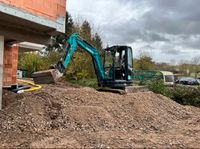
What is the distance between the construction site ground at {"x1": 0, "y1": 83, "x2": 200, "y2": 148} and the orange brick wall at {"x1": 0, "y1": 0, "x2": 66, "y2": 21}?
8.61 ft

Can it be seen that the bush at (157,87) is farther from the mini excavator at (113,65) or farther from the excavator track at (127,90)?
the mini excavator at (113,65)

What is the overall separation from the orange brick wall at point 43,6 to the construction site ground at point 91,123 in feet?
8.61

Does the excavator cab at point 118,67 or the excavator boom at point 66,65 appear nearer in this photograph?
the excavator boom at point 66,65

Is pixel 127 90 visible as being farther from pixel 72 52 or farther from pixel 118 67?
pixel 72 52

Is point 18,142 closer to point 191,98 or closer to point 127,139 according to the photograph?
point 127,139

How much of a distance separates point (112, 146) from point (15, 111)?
310 centimetres

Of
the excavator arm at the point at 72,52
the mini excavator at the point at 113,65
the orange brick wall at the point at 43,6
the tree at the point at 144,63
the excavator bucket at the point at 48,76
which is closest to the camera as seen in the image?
the orange brick wall at the point at 43,6

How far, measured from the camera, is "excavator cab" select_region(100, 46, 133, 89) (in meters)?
13.7

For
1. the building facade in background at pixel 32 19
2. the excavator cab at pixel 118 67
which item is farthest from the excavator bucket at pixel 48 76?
the excavator cab at pixel 118 67

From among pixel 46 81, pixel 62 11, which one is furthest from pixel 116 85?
pixel 62 11

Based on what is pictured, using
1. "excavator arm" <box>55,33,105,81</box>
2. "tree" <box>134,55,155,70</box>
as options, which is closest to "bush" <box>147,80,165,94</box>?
"excavator arm" <box>55,33,105,81</box>

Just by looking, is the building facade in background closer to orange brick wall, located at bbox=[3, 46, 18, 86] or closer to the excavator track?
orange brick wall, located at bbox=[3, 46, 18, 86]

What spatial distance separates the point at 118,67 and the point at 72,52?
2881 millimetres

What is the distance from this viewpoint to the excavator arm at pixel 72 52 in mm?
11526
